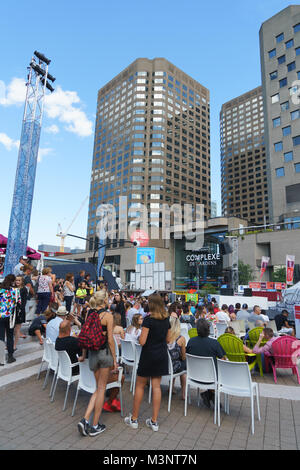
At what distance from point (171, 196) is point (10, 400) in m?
79.1

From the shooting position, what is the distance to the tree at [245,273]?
46375mm

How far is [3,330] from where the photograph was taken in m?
6.02

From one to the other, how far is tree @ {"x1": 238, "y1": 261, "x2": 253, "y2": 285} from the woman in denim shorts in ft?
150

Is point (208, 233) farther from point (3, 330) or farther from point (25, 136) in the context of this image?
point (3, 330)

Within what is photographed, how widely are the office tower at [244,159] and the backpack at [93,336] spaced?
11207cm

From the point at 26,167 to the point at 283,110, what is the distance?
1804 inches

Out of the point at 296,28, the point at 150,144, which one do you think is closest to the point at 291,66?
the point at 296,28

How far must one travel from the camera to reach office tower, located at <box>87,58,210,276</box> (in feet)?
263

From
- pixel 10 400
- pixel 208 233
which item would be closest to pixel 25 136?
pixel 10 400

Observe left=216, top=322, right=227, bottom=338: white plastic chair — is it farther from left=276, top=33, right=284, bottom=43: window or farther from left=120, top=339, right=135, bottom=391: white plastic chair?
left=276, top=33, right=284, bottom=43: window

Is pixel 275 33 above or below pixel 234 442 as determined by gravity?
above

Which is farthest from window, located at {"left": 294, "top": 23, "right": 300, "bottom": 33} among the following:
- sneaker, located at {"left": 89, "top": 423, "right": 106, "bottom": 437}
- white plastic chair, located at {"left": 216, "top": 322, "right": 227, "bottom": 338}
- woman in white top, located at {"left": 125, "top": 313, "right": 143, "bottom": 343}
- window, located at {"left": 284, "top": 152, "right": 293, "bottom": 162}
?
sneaker, located at {"left": 89, "top": 423, "right": 106, "bottom": 437}

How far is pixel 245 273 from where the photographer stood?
154 feet

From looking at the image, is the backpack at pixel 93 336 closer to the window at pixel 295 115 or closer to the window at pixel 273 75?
the window at pixel 295 115
